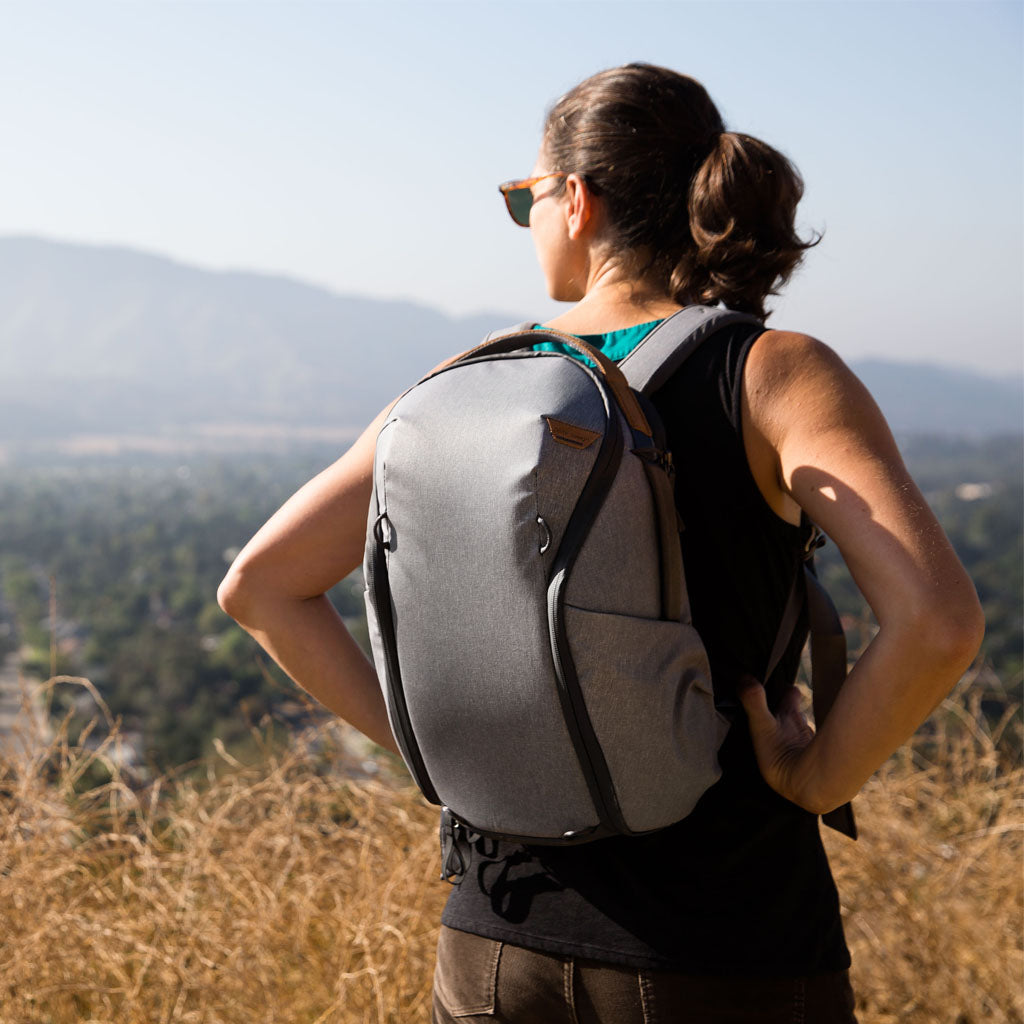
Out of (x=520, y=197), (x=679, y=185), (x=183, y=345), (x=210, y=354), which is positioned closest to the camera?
(x=679, y=185)

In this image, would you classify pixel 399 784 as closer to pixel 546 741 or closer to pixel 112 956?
pixel 112 956

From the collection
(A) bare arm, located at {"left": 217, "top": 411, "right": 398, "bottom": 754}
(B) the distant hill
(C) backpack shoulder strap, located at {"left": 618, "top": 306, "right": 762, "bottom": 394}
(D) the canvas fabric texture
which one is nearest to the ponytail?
(C) backpack shoulder strap, located at {"left": 618, "top": 306, "right": 762, "bottom": 394}

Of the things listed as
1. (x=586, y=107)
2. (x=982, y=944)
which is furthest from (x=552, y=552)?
(x=982, y=944)

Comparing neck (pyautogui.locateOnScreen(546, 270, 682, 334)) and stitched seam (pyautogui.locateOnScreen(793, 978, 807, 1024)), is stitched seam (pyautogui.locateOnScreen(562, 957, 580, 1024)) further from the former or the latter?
neck (pyautogui.locateOnScreen(546, 270, 682, 334))

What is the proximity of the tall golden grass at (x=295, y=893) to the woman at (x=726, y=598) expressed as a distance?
0.92 m

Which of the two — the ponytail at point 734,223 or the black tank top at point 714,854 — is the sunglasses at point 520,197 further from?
the black tank top at point 714,854

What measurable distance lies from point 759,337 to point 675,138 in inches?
11.0

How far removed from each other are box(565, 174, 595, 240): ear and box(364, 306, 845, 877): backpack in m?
0.22

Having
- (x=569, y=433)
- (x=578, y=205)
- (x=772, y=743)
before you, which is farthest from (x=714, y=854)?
(x=578, y=205)

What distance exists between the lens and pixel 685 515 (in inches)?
38.8

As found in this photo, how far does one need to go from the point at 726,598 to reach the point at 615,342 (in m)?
0.29

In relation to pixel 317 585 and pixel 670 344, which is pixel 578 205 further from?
pixel 317 585

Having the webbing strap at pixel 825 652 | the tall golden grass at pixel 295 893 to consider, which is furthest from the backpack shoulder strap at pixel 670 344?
the tall golden grass at pixel 295 893

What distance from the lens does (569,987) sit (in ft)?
Result: 3.13
